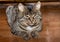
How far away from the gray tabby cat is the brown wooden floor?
0.23 feet

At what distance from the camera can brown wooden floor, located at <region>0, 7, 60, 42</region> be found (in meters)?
2.03

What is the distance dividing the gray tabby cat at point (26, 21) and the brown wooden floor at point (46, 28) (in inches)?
2.7

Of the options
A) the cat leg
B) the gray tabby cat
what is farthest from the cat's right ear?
the cat leg

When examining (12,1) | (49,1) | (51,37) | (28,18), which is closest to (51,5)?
(49,1)

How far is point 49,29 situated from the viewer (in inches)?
87.7

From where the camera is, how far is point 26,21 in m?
1.88

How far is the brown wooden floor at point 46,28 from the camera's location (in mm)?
2025

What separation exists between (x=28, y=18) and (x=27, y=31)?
0.61 ft

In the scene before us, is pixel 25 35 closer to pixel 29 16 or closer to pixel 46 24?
pixel 29 16

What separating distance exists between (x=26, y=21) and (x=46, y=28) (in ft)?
1.45

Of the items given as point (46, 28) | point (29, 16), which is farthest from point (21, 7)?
point (46, 28)

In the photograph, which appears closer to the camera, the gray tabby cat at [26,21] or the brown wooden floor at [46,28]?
the gray tabby cat at [26,21]

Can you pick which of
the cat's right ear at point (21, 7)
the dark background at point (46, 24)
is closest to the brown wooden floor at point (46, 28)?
the dark background at point (46, 24)

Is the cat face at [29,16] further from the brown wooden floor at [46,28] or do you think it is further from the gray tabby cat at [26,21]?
the brown wooden floor at [46,28]
